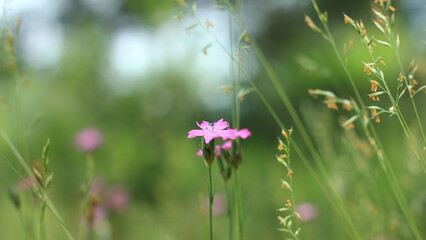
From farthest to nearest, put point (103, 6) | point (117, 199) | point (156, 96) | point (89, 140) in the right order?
point (103, 6), point (156, 96), point (89, 140), point (117, 199)

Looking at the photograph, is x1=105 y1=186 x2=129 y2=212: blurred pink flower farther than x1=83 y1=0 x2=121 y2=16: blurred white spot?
No

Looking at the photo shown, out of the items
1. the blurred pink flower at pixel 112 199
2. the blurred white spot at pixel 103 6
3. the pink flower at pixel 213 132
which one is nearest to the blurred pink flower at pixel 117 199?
the blurred pink flower at pixel 112 199

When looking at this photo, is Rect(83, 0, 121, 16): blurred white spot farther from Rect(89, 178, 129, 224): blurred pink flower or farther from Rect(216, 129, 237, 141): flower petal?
Rect(216, 129, 237, 141): flower petal

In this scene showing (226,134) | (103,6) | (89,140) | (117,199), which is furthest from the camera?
(103,6)

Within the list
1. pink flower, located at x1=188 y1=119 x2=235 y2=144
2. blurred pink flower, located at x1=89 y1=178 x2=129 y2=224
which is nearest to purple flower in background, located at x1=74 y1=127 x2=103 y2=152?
blurred pink flower, located at x1=89 y1=178 x2=129 y2=224

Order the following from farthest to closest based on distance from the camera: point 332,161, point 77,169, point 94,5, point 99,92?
point 94,5 → point 99,92 → point 77,169 → point 332,161

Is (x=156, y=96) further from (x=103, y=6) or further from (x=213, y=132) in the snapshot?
(x=103, y=6)

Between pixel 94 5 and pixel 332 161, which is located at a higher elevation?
pixel 94 5

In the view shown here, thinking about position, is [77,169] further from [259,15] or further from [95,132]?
[259,15]

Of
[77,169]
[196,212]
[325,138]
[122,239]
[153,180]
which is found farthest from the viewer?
[77,169]

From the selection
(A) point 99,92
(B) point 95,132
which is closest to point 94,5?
(A) point 99,92

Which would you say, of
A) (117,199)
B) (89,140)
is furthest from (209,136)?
(89,140)
